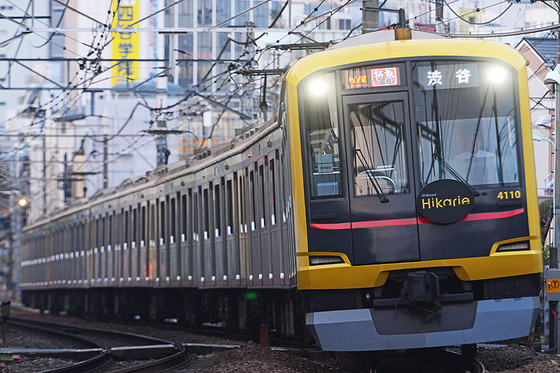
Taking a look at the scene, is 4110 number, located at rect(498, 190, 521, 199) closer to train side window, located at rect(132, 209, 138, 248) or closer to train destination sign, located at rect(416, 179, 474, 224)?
train destination sign, located at rect(416, 179, 474, 224)

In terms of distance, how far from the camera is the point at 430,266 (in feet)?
23.6

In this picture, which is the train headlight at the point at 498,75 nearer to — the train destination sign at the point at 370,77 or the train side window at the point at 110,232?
the train destination sign at the point at 370,77

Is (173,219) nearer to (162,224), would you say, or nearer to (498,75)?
(162,224)

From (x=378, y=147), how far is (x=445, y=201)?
0.73 metres

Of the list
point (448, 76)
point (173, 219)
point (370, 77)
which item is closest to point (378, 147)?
point (370, 77)

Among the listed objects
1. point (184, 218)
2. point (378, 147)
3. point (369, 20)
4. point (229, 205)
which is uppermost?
point (369, 20)

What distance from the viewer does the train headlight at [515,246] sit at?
724cm

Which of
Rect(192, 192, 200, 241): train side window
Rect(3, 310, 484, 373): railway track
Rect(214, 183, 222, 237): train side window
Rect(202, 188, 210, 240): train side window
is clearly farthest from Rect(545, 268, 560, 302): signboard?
Rect(192, 192, 200, 241): train side window

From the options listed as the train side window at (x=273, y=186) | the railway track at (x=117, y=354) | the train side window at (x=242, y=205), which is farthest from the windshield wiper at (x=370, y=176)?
the train side window at (x=242, y=205)

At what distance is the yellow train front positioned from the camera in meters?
7.18

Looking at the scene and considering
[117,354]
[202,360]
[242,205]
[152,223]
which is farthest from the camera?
[152,223]

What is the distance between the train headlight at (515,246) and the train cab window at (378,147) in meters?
0.91

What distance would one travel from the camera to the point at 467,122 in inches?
291

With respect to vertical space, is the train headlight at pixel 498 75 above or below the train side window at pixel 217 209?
above
